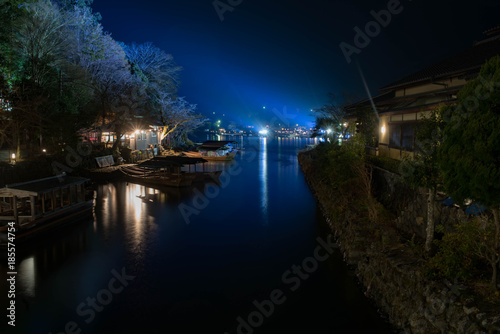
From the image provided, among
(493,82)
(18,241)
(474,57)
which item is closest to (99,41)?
(18,241)

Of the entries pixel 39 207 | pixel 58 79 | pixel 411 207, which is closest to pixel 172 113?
pixel 58 79

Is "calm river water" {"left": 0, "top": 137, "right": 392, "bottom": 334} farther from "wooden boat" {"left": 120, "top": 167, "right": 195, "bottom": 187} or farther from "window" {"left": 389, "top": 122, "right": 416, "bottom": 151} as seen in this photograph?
"wooden boat" {"left": 120, "top": 167, "right": 195, "bottom": 187}

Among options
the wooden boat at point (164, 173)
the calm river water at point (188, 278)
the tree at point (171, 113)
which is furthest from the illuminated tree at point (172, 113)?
the calm river water at point (188, 278)

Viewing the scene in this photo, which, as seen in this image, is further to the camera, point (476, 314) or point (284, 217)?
point (284, 217)

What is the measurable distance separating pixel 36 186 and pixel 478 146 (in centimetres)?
1581

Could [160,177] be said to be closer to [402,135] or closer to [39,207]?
[39,207]

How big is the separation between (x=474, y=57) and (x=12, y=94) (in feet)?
89.9

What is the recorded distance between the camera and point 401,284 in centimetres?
767

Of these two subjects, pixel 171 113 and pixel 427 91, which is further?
pixel 171 113

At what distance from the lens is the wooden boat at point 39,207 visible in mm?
12344

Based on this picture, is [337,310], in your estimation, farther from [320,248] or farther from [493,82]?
[493,82]

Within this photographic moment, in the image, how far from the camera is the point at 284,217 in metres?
18.2

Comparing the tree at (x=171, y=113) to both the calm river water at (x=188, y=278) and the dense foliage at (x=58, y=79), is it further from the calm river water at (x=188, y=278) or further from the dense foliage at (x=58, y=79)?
the calm river water at (x=188, y=278)

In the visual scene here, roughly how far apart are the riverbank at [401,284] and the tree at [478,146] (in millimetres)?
932
